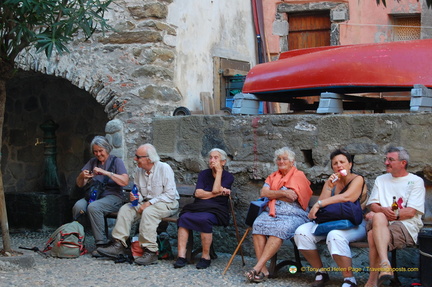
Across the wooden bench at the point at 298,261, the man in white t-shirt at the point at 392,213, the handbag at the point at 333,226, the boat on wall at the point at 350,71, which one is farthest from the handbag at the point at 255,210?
→ the boat on wall at the point at 350,71

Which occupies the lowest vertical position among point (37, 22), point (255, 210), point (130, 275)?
point (130, 275)

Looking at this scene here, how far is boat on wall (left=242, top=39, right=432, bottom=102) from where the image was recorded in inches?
245

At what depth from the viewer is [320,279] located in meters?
5.38

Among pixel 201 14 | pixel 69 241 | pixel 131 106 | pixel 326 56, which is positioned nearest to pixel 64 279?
pixel 69 241

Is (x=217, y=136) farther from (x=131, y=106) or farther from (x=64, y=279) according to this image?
(x=64, y=279)

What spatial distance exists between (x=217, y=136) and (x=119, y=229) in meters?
1.26

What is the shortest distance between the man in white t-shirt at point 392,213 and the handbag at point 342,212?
8cm

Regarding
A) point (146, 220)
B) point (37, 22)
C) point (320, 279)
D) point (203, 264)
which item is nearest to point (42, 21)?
point (37, 22)

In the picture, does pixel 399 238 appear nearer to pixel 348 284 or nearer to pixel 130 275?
pixel 348 284

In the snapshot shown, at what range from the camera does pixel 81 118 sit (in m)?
9.52

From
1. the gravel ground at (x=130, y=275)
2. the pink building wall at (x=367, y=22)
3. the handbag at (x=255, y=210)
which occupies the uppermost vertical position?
the pink building wall at (x=367, y=22)

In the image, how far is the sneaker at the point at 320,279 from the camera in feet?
17.6

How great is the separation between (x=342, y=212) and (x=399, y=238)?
45cm

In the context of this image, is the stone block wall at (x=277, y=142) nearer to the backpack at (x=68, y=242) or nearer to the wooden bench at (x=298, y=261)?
the wooden bench at (x=298, y=261)
